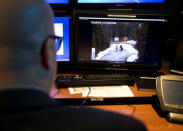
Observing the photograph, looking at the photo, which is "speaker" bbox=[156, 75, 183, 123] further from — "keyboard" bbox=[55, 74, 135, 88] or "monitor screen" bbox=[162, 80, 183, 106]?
"keyboard" bbox=[55, 74, 135, 88]

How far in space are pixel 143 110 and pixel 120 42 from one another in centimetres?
44

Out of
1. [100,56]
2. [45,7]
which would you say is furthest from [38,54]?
[100,56]

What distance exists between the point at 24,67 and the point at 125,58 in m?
0.88

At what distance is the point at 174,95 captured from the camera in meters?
1.03

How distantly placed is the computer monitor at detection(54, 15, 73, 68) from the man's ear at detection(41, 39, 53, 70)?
591 millimetres

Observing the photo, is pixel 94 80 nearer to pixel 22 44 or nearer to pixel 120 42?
pixel 120 42

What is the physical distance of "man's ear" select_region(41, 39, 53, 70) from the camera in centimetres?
56

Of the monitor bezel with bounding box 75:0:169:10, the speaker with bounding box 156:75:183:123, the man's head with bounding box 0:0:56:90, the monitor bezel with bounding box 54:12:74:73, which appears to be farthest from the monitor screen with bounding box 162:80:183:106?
the man's head with bounding box 0:0:56:90

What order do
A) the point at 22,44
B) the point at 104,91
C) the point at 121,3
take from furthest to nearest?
the point at 121,3, the point at 104,91, the point at 22,44

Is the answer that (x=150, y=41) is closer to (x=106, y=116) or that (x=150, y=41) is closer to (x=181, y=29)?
(x=181, y=29)

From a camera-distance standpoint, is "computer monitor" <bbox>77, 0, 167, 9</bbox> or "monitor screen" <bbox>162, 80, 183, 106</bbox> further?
"computer monitor" <bbox>77, 0, 167, 9</bbox>

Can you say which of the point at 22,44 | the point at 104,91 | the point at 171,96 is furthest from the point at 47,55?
the point at 171,96

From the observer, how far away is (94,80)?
1185 millimetres

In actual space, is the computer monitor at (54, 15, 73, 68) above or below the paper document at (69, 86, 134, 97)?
above
